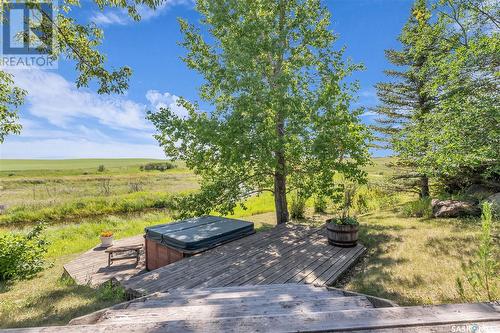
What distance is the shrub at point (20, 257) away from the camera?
25.4 ft

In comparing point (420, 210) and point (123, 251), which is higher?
point (420, 210)

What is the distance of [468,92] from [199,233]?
33.5 feet

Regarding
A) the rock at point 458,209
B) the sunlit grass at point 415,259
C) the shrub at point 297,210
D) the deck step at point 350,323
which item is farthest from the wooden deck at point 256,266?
the rock at point 458,209

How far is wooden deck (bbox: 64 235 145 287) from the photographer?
23.8 ft

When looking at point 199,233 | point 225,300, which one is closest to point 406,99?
point 199,233

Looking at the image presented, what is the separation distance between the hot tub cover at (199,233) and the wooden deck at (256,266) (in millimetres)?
287

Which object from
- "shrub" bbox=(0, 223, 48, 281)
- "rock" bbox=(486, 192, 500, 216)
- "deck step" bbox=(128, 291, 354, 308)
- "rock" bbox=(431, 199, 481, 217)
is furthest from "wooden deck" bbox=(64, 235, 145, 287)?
"rock" bbox=(486, 192, 500, 216)

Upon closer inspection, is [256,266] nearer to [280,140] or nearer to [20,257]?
[280,140]

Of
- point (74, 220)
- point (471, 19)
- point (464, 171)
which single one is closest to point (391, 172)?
point (464, 171)

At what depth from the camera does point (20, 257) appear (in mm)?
8188

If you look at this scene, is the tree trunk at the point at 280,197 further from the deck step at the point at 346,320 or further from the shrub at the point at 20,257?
the deck step at the point at 346,320

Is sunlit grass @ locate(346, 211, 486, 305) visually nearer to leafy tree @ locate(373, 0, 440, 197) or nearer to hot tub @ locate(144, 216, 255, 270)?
hot tub @ locate(144, 216, 255, 270)

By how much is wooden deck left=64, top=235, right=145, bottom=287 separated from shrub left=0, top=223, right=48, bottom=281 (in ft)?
3.47

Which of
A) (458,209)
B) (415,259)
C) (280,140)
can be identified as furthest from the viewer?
(458,209)
